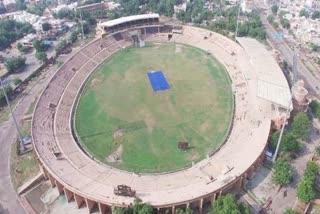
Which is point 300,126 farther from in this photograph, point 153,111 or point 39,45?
point 39,45

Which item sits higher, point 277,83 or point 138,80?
point 277,83

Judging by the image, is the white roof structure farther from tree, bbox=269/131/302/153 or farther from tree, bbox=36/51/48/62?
tree, bbox=36/51/48/62

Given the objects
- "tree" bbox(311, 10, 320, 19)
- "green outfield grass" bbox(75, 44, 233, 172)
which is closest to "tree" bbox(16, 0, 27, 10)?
"green outfield grass" bbox(75, 44, 233, 172)

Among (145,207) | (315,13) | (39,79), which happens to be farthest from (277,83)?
(315,13)

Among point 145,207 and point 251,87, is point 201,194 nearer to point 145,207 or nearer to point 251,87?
point 145,207

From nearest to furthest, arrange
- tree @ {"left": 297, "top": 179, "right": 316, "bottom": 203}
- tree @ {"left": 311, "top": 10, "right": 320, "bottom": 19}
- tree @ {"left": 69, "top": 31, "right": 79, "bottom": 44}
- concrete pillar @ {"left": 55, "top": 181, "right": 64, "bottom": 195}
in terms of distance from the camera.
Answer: tree @ {"left": 297, "top": 179, "right": 316, "bottom": 203} < concrete pillar @ {"left": 55, "top": 181, "right": 64, "bottom": 195} < tree @ {"left": 69, "top": 31, "right": 79, "bottom": 44} < tree @ {"left": 311, "top": 10, "right": 320, "bottom": 19}

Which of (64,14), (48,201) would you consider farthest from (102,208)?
(64,14)

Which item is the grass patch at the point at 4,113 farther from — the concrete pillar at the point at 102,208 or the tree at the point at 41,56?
the concrete pillar at the point at 102,208
